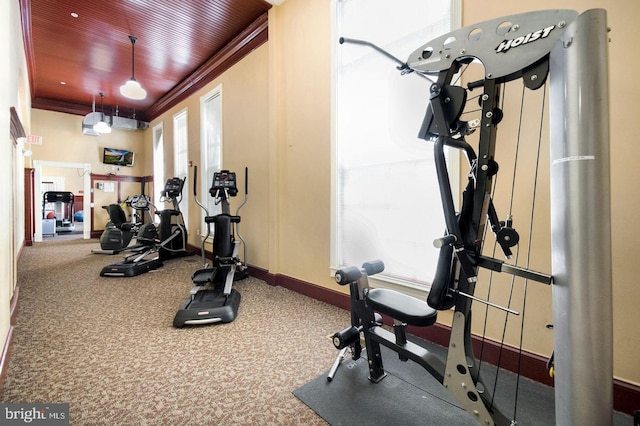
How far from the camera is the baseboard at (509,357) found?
1.58 meters

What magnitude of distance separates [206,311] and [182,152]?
531 cm

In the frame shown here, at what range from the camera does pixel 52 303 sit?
3.21 m

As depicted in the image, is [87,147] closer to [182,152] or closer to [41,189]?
[41,189]

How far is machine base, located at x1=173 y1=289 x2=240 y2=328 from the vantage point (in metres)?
2.66

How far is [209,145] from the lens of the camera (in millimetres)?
5816

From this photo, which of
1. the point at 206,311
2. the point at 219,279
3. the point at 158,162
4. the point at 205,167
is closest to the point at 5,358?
the point at 206,311

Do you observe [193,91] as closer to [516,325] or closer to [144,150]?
[144,150]

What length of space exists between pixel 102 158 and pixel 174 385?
932 centimetres

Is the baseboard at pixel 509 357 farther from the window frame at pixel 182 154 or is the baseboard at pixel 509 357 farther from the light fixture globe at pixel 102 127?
the light fixture globe at pixel 102 127

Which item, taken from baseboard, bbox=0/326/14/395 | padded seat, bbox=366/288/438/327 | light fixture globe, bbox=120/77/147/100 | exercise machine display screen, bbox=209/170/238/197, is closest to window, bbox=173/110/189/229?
light fixture globe, bbox=120/77/147/100

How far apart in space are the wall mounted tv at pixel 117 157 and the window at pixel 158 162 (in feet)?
3.80

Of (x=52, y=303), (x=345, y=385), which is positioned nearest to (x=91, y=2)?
(x=52, y=303)

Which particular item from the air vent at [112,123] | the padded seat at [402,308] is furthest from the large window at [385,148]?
the air vent at [112,123]

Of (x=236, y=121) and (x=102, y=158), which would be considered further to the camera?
(x=102, y=158)
